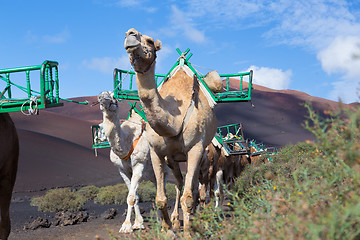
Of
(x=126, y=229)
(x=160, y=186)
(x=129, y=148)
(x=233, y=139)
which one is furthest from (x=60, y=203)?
(x=160, y=186)

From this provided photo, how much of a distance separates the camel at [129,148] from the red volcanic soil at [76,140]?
160 cm

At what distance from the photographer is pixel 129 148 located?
362 inches

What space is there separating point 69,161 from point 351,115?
32234 millimetres

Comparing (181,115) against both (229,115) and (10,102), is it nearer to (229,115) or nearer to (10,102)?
(10,102)

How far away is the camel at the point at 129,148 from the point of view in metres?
8.58

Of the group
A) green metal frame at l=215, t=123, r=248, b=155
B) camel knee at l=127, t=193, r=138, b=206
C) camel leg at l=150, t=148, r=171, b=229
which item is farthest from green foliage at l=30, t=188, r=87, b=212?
camel leg at l=150, t=148, r=171, b=229

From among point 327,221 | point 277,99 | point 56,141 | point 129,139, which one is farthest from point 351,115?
point 277,99

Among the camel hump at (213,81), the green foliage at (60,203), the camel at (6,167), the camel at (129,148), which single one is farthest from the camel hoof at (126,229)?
the green foliage at (60,203)

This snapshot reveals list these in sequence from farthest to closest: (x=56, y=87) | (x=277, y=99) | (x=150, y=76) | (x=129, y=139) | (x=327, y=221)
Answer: (x=277, y=99) → (x=129, y=139) → (x=56, y=87) → (x=150, y=76) → (x=327, y=221)

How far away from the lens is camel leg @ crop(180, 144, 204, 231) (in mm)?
5715

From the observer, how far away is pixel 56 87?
6.44m

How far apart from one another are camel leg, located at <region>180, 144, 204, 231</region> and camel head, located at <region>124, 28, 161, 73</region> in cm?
152

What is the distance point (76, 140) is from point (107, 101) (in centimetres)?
3607

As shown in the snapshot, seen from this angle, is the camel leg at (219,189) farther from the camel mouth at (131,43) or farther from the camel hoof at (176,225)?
the camel mouth at (131,43)
